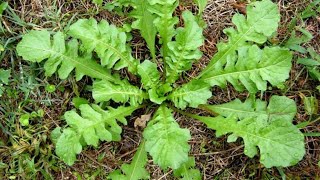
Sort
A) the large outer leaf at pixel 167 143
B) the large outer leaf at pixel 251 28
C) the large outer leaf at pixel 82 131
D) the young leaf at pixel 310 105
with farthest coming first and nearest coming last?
the young leaf at pixel 310 105 < the large outer leaf at pixel 251 28 < the large outer leaf at pixel 82 131 < the large outer leaf at pixel 167 143

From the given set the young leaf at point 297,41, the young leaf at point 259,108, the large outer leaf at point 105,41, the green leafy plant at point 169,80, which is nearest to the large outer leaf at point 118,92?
the green leafy plant at point 169,80

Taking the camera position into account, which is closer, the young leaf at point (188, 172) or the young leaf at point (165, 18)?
the young leaf at point (165, 18)

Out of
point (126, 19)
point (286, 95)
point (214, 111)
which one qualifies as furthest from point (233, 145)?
point (126, 19)

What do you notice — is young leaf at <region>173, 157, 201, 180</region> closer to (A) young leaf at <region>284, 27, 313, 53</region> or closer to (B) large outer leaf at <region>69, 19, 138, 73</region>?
(B) large outer leaf at <region>69, 19, 138, 73</region>

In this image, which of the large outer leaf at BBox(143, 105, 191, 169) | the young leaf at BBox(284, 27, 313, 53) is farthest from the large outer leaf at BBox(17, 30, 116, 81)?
the young leaf at BBox(284, 27, 313, 53)

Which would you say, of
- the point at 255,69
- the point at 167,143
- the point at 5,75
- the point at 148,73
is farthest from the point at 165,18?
the point at 5,75

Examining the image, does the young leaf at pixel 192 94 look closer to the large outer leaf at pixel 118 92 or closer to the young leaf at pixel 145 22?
the large outer leaf at pixel 118 92
